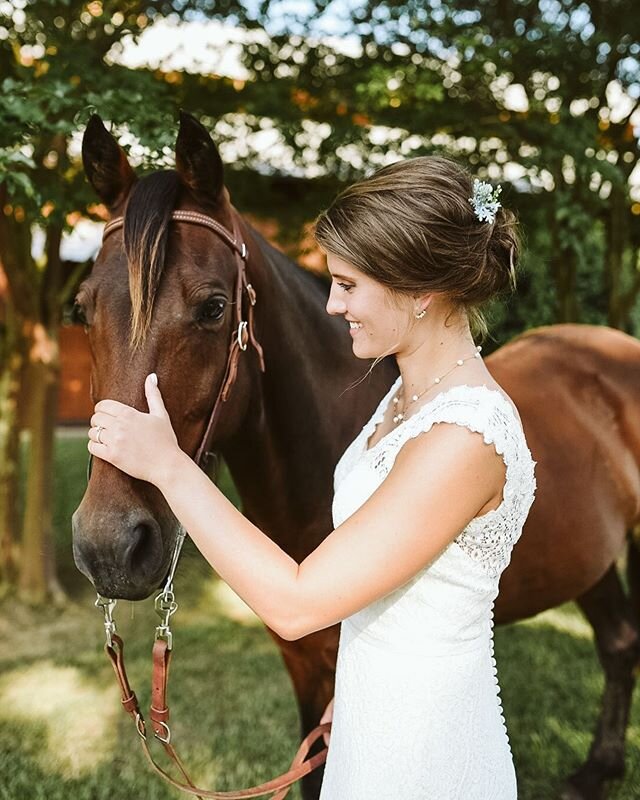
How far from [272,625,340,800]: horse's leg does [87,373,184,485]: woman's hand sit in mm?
1300

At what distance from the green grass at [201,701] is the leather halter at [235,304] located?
40 cm

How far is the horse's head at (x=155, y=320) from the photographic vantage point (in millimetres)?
1593

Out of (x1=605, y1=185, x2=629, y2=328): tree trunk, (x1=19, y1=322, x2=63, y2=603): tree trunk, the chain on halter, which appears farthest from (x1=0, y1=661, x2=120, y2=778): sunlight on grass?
(x1=605, y1=185, x2=629, y2=328): tree trunk

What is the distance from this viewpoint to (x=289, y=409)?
238 cm

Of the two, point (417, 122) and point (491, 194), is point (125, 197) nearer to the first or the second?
point (491, 194)

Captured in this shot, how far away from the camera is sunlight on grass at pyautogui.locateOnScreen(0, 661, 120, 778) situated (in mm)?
3564

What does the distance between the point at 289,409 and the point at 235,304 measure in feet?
1.59

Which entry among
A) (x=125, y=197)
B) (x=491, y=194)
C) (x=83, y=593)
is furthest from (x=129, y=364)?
(x=83, y=593)

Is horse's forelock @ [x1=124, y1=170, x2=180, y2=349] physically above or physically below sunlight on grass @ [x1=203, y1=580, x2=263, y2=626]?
above

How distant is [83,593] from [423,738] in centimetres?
497

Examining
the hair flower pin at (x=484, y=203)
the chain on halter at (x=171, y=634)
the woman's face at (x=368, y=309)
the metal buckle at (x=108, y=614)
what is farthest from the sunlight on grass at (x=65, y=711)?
the hair flower pin at (x=484, y=203)

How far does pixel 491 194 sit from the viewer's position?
5.08 feet

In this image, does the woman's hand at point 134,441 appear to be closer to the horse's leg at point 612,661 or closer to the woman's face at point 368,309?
the woman's face at point 368,309

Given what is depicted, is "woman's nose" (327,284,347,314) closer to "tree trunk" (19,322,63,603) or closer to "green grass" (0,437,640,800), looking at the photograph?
"green grass" (0,437,640,800)
